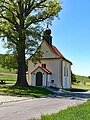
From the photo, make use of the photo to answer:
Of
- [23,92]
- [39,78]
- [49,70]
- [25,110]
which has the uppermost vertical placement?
[49,70]

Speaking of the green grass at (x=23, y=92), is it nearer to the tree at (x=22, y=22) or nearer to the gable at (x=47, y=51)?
the tree at (x=22, y=22)

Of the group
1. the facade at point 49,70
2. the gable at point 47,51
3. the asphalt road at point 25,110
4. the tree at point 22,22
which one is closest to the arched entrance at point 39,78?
the facade at point 49,70

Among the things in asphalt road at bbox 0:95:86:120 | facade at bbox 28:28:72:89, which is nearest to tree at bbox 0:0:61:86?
facade at bbox 28:28:72:89

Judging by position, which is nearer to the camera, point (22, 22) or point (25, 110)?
point (25, 110)

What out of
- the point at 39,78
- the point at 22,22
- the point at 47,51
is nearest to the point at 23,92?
the point at 22,22

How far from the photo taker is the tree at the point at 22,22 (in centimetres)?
4078

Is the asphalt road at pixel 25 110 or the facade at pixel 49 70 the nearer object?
the asphalt road at pixel 25 110

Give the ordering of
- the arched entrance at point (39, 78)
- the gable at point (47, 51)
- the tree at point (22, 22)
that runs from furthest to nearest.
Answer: the gable at point (47, 51) < the arched entrance at point (39, 78) < the tree at point (22, 22)

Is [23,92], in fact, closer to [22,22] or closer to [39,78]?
[22,22]

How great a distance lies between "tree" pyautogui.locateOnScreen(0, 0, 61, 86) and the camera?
4078 centimetres

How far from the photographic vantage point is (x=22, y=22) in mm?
41594

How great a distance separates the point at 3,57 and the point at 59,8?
10.6 m

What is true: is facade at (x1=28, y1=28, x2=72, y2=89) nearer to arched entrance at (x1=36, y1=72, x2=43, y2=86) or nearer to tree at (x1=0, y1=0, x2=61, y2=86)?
arched entrance at (x1=36, y1=72, x2=43, y2=86)

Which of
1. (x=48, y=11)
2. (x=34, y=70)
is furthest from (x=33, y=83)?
(x=48, y=11)
